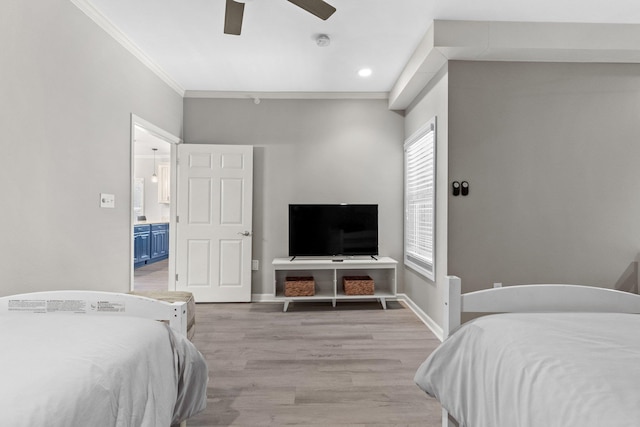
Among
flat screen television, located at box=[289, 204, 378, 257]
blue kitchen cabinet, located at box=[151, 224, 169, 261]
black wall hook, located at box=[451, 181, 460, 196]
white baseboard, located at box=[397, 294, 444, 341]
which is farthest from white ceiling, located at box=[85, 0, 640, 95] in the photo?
blue kitchen cabinet, located at box=[151, 224, 169, 261]

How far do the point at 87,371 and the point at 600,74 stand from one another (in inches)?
163

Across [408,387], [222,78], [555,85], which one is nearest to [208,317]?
[408,387]

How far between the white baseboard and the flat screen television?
2.44 feet

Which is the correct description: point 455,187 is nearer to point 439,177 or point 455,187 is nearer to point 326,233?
point 439,177

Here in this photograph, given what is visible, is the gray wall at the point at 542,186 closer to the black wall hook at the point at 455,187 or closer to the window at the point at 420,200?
the black wall hook at the point at 455,187

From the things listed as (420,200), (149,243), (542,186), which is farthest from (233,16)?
(149,243)

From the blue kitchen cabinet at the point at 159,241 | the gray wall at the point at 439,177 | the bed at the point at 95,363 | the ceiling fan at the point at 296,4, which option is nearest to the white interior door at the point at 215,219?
the gray wall at the point at 439,177

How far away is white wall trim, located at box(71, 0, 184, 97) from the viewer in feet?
8.55

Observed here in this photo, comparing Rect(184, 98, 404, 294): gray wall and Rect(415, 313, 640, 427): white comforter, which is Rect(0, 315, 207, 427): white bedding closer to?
Rect(415, 313, 640, 427): white comforter

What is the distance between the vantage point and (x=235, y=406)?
2.06 meters

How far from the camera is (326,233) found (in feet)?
14.3

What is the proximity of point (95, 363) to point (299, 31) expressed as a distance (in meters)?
2.91

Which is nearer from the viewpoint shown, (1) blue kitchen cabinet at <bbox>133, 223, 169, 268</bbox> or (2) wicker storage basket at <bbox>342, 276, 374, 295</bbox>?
(2) wicker storage basket at <bbox>342, 276, 374, 295</bbox>

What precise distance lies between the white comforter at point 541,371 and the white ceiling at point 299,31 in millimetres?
2404
